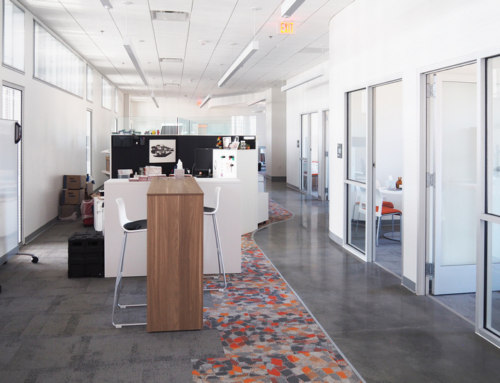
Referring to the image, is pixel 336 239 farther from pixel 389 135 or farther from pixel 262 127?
pixel 262 127

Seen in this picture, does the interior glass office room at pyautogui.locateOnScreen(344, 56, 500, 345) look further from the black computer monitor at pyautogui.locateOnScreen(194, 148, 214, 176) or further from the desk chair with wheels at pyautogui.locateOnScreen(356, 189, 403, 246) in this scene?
the black computer monitor at pyautogui.locateOnScreen(194, 148, 214, 176)

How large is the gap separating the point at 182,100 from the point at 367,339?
20.3m

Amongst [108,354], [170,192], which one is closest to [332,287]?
[170,192]

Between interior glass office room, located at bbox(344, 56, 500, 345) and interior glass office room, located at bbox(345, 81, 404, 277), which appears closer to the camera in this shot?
interior glass office room, located at bbox(344, 56, 500, 345)

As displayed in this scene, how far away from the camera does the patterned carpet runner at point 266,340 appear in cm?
288

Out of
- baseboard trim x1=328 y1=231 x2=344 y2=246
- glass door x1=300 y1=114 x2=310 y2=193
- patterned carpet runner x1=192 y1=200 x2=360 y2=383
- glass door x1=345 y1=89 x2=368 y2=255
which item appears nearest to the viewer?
patterned carpet runner x1=192 y1=200 x2=360 y2=383

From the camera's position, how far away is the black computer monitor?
25.9ft

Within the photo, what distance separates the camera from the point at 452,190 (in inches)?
169

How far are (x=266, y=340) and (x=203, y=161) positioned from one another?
4.93 m

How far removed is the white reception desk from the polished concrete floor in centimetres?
74

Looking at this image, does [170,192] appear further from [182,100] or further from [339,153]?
[182,100]

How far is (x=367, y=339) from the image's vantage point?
3416 millimetres

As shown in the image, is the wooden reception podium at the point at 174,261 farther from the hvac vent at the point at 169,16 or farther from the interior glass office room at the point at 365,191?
the hvac vent at the point at 169,16

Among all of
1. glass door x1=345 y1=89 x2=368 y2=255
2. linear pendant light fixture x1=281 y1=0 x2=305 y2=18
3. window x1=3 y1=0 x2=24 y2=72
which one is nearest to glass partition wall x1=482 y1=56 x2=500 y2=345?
linear pendant light fixture x1=281 y1=0 x2=305 y2=18
